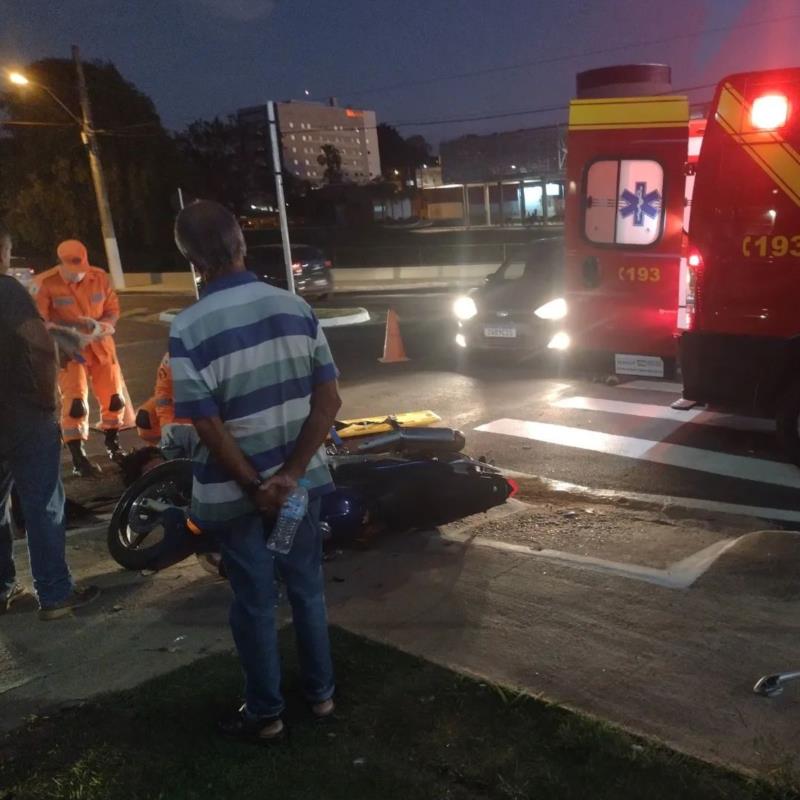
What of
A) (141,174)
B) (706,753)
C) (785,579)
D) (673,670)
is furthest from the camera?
(141,174)

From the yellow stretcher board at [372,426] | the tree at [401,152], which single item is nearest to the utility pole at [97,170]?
the yellow stretcher board at [372,426]

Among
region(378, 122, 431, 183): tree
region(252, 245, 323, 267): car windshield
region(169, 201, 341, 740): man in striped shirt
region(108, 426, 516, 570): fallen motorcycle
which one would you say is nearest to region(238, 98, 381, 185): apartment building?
region(378, 122, 431, 183): tree

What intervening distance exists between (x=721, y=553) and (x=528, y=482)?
2136mm

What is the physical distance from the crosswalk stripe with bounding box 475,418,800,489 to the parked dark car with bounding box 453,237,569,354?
2.48 meters

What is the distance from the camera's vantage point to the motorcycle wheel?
4703 millimetres

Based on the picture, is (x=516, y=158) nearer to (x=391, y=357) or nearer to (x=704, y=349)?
(x=391, y=357)

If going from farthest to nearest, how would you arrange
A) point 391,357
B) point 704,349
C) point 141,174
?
point 141,174 → point 391,357 → point 704,349

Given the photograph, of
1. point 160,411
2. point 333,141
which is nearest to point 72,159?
point 160,411

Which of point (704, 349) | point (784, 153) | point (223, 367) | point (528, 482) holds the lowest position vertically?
point (528, 482)

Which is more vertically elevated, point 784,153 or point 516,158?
point 516,158

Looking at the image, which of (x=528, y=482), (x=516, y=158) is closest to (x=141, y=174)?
(x=516, y=158)

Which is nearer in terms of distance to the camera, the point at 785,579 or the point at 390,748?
the point at 390,748

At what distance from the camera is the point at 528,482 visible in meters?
6.55

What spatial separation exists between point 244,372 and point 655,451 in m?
5.22
